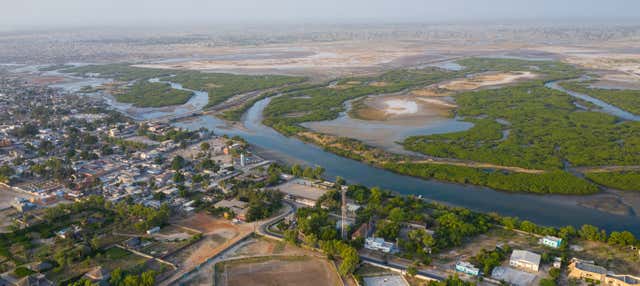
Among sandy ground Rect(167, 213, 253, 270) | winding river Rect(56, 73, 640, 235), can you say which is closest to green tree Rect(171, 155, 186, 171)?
winding river Rect(56, 73, 640, 235)

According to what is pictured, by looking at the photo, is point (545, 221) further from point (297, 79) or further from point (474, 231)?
point (297, 79)

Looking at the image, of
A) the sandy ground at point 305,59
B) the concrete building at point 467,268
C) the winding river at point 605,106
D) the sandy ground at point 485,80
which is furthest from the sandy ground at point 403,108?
the concrete building at point 467,268

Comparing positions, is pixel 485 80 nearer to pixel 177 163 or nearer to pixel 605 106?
pixel 605 106

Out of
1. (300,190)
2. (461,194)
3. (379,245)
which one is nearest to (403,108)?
(461,194)

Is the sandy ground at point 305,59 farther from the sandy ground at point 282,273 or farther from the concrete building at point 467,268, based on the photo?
the concrete building at point 467,268

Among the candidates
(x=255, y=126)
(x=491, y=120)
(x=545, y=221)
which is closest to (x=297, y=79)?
(x=255, y=126)
